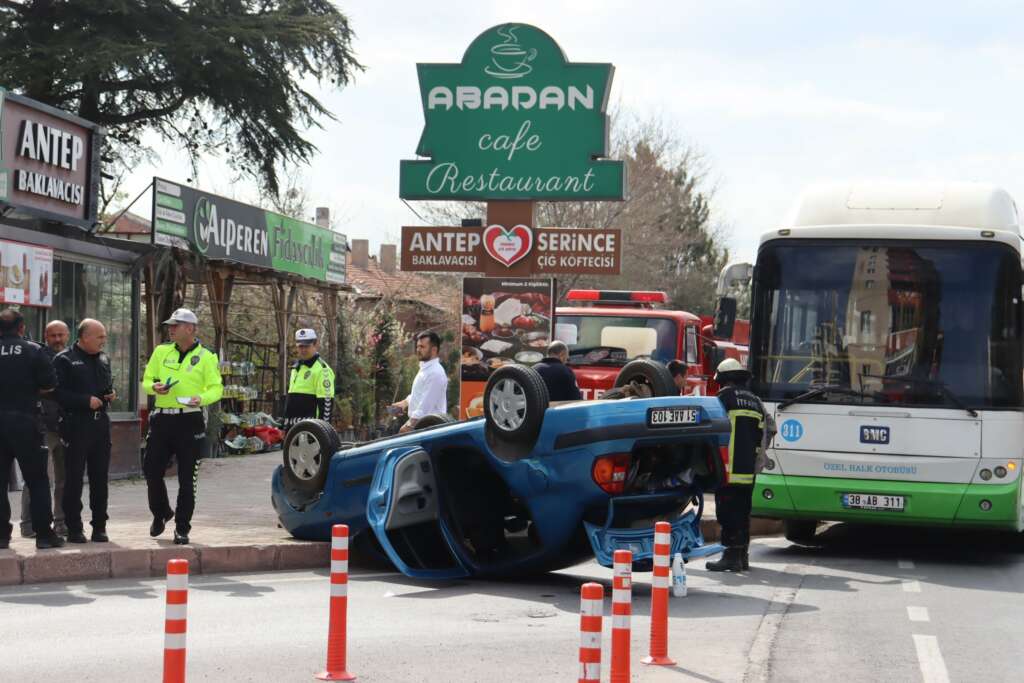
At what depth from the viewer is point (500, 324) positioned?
18906 mm

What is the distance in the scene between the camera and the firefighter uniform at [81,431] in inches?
460

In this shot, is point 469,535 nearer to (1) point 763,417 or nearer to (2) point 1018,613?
(1) point 763,417

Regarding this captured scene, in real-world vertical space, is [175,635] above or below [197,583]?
above

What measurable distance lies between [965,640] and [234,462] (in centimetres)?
1374

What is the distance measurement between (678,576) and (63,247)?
9.49 m

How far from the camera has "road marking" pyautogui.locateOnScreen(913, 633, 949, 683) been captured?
7959 millimetres

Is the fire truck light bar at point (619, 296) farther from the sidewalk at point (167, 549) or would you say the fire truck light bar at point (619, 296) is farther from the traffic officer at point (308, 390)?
the traffic officer at point (308, 390)

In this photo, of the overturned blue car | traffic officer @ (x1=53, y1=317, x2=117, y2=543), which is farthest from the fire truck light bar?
traffic officer @ (x1=53, y1=317, x2=117, y2=543)

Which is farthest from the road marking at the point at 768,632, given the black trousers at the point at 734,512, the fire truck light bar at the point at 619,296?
the fire truck light bar at the point at 619,296

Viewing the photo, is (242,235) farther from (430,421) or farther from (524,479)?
(524,479)

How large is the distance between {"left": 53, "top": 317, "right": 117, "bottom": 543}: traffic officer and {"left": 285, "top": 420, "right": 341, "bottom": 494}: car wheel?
4.73ft

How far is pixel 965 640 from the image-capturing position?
921cm

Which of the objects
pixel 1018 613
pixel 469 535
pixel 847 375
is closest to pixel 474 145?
pixel 847 375

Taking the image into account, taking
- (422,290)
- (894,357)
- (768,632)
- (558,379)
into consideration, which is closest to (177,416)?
(558,379)
